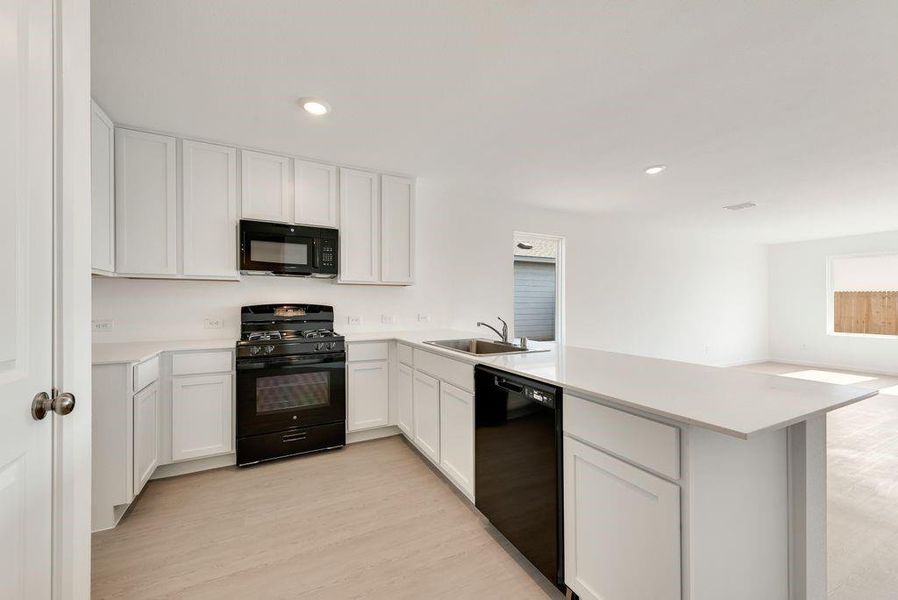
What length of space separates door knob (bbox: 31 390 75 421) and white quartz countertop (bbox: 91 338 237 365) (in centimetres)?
131

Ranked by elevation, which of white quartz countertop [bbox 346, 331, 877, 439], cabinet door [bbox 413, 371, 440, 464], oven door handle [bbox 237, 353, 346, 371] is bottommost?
cabinet door [bbox 413, 371, 440, 464]

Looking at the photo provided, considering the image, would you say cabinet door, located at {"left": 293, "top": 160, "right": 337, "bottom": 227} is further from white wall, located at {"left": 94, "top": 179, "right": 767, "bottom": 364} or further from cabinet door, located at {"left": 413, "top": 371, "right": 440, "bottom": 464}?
cabinet door, located at {"left": 413, "top": 371, "right": 440, "bottom": 464}

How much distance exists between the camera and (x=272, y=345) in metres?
2.76

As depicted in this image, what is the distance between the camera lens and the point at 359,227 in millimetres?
3381

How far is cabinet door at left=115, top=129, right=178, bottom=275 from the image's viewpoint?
101 inches

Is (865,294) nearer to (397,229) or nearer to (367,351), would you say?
(397,229)

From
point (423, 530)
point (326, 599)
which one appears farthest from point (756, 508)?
point (326, 599)

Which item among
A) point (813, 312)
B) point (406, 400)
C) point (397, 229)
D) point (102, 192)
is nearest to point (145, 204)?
point (102, 192)

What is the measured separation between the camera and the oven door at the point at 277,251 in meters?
2.89

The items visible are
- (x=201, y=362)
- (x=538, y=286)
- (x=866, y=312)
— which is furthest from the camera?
(x=866, y=312)

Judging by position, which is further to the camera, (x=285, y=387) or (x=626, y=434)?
(x=285, y=387)

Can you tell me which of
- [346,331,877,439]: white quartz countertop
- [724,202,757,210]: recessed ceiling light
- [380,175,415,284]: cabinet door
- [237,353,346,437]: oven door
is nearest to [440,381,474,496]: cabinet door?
[346,331,877,439]: white quartz countertop

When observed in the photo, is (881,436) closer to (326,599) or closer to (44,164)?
(326,599)

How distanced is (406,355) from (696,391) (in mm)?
2166
